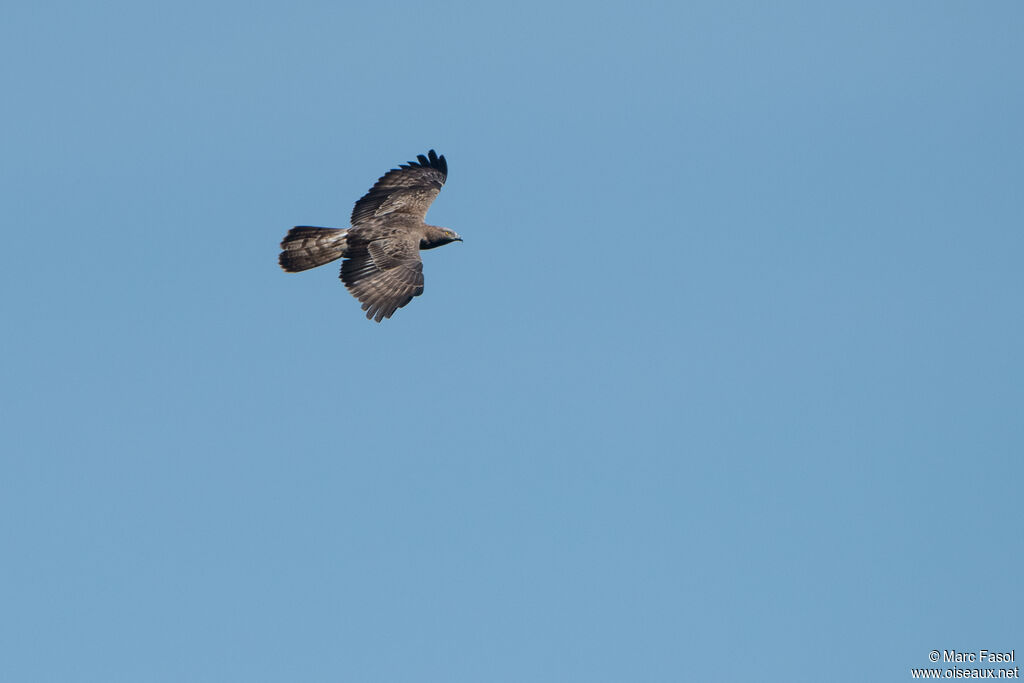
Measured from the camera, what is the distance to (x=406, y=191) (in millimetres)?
28016

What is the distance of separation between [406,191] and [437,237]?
6.87ft

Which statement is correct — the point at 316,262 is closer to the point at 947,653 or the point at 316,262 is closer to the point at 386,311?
the point at 386,311

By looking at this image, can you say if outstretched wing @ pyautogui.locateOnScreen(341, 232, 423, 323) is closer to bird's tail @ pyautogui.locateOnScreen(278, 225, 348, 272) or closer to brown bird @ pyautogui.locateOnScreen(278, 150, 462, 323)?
brown bird @ pyautogui.locateOnScreen(278, 150, 462, 323)

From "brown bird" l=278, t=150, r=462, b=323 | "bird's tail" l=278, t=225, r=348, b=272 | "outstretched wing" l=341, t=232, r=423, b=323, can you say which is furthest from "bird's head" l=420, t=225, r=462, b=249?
"bird's tail" l=278, t=225, r=348, b=272

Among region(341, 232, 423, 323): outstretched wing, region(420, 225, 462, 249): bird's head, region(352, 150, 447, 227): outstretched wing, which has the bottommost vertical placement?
region(341, 232, 423, 323): outstretched wing

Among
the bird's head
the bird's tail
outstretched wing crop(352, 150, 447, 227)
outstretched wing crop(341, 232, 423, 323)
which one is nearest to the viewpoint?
outstretched wing crop(341, 232, 423, 323)

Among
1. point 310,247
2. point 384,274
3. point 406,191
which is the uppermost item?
point 406,191

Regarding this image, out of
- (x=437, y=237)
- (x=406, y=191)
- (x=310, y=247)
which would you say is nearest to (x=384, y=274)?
(x=310, y=247)

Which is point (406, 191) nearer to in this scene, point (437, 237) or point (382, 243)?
point (437, 237)

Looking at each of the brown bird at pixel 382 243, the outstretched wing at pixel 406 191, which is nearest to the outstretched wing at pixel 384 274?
the brown bird at pixel 382 243

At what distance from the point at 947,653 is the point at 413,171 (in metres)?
14.9

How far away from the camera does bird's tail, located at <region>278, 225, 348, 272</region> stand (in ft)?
81.7

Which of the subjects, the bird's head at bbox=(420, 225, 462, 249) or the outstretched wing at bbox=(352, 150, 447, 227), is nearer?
the bird's head at bbox=(420, 225, 462, 249)

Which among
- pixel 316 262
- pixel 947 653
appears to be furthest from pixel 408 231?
pixel 947 653
